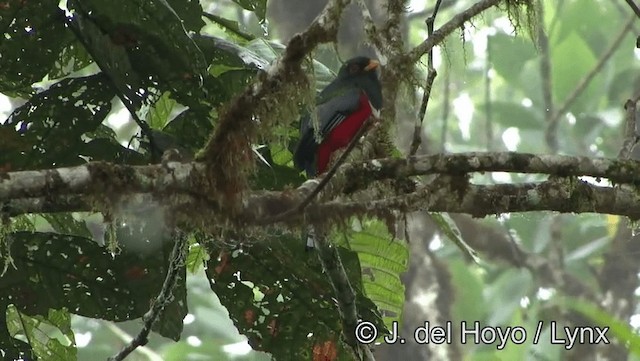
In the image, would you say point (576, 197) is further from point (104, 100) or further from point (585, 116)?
point (585, 116)

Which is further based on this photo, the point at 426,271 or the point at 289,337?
the point at 426,271

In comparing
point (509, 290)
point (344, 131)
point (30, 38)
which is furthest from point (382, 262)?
point (509, 290)

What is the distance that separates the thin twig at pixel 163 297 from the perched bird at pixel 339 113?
60 cm

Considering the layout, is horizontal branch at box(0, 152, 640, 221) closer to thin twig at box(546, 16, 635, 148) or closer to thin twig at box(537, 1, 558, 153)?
thin twig at box(546, 16, 635, 148)

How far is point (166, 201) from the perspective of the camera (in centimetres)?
177

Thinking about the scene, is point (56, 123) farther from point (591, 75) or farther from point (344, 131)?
point (591, 75)

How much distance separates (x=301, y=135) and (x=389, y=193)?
640mm

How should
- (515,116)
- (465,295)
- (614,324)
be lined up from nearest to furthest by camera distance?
1. (614,324)
2. (465,295)
3. (515,116)

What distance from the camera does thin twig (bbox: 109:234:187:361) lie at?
7.39 feet

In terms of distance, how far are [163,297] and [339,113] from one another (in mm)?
1259

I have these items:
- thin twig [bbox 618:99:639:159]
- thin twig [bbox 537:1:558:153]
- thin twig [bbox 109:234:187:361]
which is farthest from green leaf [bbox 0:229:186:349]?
thin twig [bbox 537:1:558:153]

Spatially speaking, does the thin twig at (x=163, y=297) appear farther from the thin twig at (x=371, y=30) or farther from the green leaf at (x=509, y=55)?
the green leaf at (x=509, y=55)

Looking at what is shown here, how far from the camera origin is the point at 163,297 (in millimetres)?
2297

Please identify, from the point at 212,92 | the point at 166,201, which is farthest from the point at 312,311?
the point at 166,201
